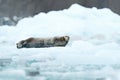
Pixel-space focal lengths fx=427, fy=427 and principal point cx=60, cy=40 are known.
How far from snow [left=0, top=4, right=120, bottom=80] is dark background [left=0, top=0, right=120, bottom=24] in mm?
3413

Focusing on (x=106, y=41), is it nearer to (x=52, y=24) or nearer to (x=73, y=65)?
(x=52, y=24)

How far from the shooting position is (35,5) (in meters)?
A: 19.7

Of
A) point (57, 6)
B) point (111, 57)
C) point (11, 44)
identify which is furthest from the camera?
point (57, 6)

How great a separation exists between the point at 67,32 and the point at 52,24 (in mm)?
905

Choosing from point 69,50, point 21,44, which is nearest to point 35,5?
point 21,44

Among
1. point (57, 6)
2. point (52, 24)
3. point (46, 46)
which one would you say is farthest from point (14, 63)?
point (57, 6)

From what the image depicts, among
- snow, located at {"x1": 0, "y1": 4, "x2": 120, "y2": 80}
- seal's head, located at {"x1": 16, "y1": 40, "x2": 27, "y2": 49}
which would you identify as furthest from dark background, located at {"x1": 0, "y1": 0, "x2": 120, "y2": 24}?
seal's head, located at {"x1": 16, "y1": 40, "x2": 27, "y2": 49}

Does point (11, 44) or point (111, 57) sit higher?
point (11, 44)

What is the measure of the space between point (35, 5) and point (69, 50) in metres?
9.70

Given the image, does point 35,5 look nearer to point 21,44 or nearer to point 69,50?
point 21,44

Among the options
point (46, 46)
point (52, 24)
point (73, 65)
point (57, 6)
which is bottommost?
point (73, 65)

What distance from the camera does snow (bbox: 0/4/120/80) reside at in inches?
299

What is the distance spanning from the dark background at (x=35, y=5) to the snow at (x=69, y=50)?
341 centimetres

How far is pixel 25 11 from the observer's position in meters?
19.7
